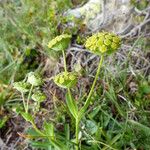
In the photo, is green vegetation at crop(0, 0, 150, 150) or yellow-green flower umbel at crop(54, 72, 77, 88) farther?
green vegetation at crop(0, 0, 150, 150)

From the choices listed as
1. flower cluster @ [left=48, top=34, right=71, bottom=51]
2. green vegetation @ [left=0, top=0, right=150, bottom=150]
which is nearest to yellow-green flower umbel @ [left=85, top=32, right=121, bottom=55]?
green vegetation @ [left=0, top=0, right=150, bottom=150]

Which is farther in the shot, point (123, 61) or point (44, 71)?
point (44, 71)

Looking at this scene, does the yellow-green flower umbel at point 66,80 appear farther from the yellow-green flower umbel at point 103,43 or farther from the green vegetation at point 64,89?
the yellow-green flower umbel at point 103,43

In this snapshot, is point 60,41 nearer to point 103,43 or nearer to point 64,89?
point 103,43

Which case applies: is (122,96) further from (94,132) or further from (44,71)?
(44,71)

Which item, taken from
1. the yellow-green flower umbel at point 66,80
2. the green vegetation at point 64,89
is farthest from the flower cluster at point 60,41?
the yellow-green flower umbel at point 66,80

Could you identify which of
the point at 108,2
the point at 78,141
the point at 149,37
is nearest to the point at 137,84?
the point at 149,37

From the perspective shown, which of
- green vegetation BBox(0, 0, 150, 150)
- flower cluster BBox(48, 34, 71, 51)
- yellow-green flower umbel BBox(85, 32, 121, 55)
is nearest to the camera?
yellow-green flower umbel BBox(85, 32, 121, 55)

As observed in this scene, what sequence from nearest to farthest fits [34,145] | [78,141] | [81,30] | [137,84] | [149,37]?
[78,141], [34,145], [137,84], [149,37], [81,30]

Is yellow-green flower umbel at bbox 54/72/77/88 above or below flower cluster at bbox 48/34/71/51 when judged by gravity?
below

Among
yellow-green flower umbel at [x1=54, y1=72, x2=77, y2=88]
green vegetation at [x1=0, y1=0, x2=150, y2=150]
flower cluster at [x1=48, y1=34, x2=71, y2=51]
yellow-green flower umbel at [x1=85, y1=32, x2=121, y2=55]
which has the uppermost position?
flower cluster at [x1=48, y1=34, x2=71, y2=51]

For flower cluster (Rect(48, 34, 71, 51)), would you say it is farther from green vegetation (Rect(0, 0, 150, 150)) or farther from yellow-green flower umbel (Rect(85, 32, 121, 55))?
yellow-green flower umbel (Rect(85, 32, 121, 55))
